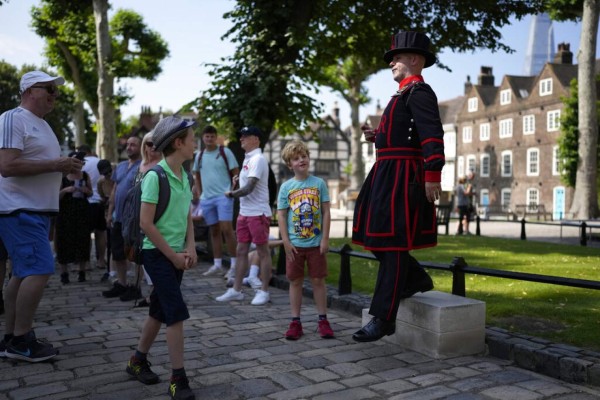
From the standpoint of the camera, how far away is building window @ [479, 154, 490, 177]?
5347 centimetres

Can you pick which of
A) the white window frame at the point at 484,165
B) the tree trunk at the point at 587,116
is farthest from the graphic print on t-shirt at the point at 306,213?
the white window frame at the point at 484,165

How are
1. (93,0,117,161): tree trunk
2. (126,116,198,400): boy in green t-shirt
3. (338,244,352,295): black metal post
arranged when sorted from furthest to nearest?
(93,0,117,161): tree trunk < (338,244,352,295): black metal post < (126,116,198,400): boy in green t-shirt

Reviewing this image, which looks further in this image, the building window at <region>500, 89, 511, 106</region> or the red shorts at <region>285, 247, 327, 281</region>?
the building window at <region>500, 89, 511, 106</region>

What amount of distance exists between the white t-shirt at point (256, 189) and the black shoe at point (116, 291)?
1849 mm

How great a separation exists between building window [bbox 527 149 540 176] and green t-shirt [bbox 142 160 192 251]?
4789 cm

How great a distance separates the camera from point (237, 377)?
397 centimetres

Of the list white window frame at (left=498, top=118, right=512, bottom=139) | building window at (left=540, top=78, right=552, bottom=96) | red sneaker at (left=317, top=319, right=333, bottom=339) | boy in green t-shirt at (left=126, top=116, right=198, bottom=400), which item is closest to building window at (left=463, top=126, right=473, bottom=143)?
white window frame at (left=498, top=118, right=512, bottom=139)

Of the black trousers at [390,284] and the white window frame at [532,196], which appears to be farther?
the white window frame at [532,196]

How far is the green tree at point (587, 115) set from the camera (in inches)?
936

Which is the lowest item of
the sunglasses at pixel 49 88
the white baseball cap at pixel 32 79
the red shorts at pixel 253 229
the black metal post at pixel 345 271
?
the black metal post at pixel 345 271

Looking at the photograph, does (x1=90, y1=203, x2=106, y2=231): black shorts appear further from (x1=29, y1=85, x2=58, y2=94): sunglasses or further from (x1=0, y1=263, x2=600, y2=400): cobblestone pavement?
(x1=29, y1=85, x2=58, y2=94): sunglasses

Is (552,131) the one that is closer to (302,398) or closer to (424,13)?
(424,13)

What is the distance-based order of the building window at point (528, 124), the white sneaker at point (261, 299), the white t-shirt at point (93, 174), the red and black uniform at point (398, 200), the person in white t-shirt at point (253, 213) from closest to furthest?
the red and black uniform at point (398, 200), the white sneaker at point (261, 299), the person in white t-shirt at point (253, 213), the white t-shirt at point (93, 174), the building window at point (528, 124)

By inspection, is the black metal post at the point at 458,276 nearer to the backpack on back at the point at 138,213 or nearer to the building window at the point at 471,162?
the backpack on back at the point at 138,213
